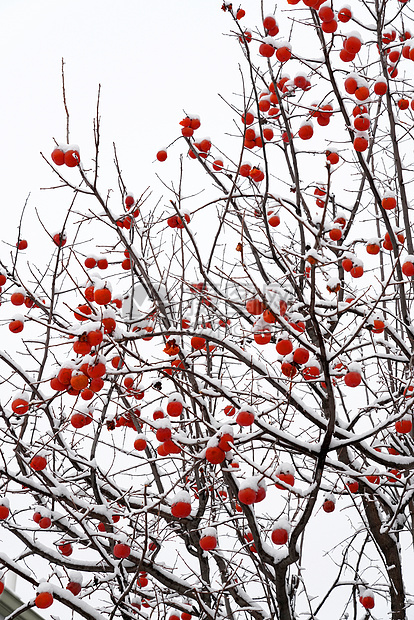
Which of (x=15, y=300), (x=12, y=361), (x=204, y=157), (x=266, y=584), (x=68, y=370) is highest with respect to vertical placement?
(x=204, y=157)

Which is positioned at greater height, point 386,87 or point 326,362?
point 386,87

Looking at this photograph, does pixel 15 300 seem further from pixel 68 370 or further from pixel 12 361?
pixel 68 370

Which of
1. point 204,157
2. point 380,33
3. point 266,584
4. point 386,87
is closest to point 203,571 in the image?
point 266,584

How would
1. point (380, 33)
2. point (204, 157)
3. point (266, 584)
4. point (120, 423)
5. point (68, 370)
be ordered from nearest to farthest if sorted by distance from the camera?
point (68, 370) < point (266, 584) < point (380, 33) < point (120, 423) < point (204, 157)

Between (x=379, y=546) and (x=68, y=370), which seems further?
(x=379, y=546)

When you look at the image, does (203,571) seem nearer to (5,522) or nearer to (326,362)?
(5,522)

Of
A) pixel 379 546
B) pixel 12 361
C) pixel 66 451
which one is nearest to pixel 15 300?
pixel 12 361

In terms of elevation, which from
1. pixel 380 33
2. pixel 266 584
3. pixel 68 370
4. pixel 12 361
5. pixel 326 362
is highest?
pixel 380 33

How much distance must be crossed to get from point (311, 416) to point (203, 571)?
1.58 m

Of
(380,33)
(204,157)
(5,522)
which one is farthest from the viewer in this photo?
(204,157)

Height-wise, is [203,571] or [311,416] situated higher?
[311,416]

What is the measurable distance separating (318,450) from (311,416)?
20 cm

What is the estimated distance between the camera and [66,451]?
3635mm

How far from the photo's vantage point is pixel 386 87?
341 cm
